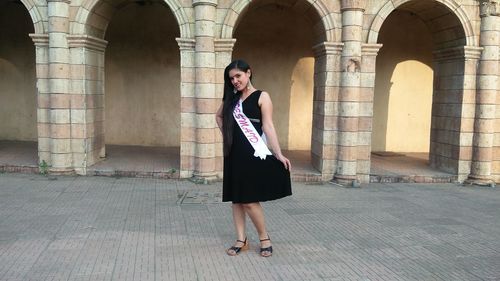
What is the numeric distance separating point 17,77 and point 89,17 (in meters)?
5.16

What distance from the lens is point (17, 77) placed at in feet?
40.0

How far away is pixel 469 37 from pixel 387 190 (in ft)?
11.7

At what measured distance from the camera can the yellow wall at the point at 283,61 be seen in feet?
39.5

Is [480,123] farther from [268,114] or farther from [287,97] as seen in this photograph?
[268,114]

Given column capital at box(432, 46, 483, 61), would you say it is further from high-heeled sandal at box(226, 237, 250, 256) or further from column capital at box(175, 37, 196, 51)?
high-heeled sandal at box(226, 237, 250, 256)

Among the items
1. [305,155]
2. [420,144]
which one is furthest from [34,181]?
[420,144]

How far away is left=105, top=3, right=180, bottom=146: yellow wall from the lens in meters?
12.0

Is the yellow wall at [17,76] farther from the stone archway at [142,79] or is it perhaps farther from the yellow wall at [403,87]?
the yellow wall at [403,87]

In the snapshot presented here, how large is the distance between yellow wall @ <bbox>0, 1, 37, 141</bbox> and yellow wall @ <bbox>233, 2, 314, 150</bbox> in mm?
5764

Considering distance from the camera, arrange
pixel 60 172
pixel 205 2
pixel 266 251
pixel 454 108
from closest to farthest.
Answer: pixel 266 251, pixel 205 2, pixel 60 172, pixel 454 108

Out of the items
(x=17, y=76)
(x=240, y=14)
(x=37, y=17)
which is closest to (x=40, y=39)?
(x=37, y=17)

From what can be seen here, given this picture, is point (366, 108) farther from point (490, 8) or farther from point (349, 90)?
point (490, 8)

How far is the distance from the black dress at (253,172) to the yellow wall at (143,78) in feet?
26.6

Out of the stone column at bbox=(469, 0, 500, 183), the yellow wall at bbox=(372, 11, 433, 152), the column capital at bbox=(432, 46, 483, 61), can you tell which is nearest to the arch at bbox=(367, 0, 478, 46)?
the column capital at bbox=(432, 46, 483, 61)
